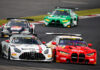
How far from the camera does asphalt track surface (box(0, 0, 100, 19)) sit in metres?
39.2

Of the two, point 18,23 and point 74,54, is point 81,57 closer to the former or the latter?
point 74,54

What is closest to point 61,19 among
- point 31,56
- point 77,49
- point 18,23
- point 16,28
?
point 18,23

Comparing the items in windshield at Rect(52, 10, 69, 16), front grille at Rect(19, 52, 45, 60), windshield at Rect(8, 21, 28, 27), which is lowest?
front grille at Rect(19, 52, 45, 60)

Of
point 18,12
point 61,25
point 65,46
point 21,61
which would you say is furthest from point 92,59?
point 18,12

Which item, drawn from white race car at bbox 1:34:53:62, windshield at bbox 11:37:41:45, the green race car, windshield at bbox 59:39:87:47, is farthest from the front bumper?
the green race car

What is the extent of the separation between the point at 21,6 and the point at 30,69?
31477 millimetres

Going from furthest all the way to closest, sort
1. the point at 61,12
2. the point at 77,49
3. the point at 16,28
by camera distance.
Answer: the point at 61,12, the point at 16,28, the point at 77,49

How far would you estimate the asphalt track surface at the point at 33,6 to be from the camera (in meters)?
39.2

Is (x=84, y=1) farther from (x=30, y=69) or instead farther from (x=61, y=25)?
(x=30, y=69)

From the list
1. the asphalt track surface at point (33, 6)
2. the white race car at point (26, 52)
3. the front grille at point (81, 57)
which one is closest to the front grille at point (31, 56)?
the white race car at point (26, 52)

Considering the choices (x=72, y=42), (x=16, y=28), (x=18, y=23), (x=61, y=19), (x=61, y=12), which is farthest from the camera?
(x=61, y=12)

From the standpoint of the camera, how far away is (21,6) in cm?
4381

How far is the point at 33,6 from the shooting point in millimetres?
44281

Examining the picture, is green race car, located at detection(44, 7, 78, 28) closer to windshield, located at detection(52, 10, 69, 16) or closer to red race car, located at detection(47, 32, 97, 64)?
windshield, located at detection(52, 10, 69, 16)
